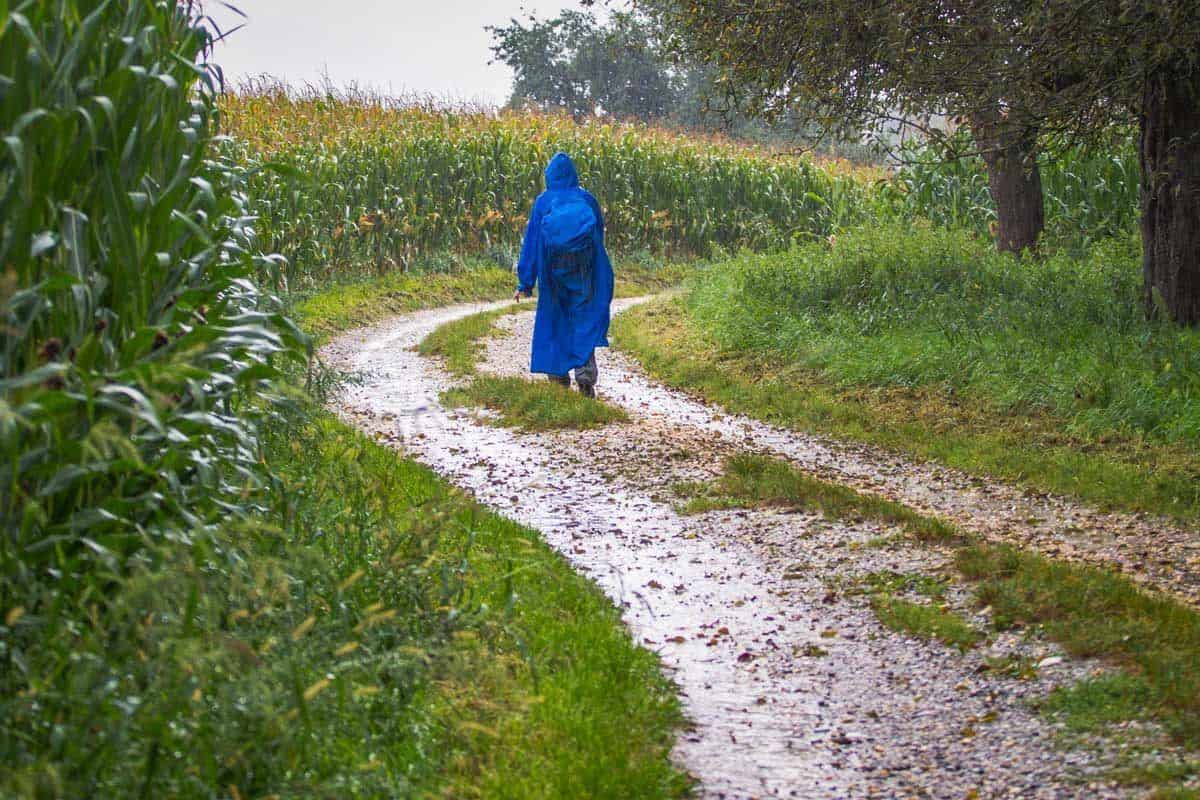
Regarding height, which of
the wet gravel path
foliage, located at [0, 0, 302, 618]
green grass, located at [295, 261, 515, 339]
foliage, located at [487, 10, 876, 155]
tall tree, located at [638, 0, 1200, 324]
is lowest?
the wet gravel path

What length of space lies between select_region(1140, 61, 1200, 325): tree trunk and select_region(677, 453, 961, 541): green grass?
403cm

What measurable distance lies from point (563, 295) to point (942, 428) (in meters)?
3.69

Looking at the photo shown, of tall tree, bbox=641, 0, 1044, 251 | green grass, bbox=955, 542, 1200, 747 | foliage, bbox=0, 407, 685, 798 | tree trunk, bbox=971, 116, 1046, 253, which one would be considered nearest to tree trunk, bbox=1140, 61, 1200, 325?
tall tree, bbox=641, 0, 1044, 251

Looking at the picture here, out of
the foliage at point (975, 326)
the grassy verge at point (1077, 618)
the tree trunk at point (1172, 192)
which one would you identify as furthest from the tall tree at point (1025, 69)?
the grassy verge at point (1077, 618)

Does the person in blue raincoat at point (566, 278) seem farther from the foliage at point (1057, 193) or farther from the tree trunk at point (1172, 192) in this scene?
the tree trunk at point (1172, 192)

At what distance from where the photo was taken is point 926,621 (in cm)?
539

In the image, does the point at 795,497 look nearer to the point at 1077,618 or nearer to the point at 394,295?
the point at 1077,618

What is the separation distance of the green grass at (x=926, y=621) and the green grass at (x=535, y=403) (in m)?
4.65

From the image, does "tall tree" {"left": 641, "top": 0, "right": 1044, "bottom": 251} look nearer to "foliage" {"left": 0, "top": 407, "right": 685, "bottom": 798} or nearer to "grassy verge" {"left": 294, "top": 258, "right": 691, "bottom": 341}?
"grassy verge" {"left": 294, "top": 258, "right": 691, "bottom": 341}

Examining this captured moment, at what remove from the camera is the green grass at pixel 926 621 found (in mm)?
5188

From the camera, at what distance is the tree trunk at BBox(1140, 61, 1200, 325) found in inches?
397

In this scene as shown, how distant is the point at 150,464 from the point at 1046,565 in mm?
4231

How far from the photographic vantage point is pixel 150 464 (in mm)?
3742

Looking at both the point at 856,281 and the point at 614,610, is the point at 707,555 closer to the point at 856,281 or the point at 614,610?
the point at 614,610
